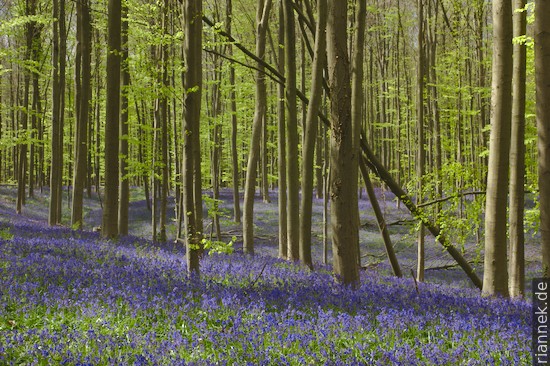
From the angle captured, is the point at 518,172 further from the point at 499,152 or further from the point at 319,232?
the point at 319,232

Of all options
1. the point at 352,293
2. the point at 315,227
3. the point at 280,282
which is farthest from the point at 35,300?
the point at 315,227

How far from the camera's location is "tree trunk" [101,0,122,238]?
39.0ft

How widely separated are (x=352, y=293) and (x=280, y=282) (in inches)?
45.8

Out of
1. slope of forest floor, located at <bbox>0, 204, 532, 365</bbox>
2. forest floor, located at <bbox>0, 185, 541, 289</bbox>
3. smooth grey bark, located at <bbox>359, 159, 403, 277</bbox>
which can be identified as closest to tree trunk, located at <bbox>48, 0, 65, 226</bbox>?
forest floor, located at <bbox>0, 185, 541, 289</bbox>

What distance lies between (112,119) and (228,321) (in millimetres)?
8053

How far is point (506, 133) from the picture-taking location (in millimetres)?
8016

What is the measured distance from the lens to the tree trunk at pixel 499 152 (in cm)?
782

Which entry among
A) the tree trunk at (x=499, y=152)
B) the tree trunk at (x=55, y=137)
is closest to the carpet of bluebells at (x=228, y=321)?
the tree trunk at (x=499, y=152)

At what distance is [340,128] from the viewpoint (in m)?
7.36

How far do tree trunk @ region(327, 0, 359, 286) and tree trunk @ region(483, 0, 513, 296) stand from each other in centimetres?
235

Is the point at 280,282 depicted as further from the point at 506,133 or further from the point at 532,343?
the point at 506,133

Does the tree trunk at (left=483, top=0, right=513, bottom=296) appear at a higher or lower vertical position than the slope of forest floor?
higher

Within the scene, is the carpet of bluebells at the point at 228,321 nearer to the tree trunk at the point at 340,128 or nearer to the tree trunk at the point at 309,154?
the tree trunk at the point at 340,128

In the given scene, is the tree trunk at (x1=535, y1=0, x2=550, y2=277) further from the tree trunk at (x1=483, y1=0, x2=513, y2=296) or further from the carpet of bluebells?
the tree trunk at (x1=483, y1=0, x2=513, y2=296)
